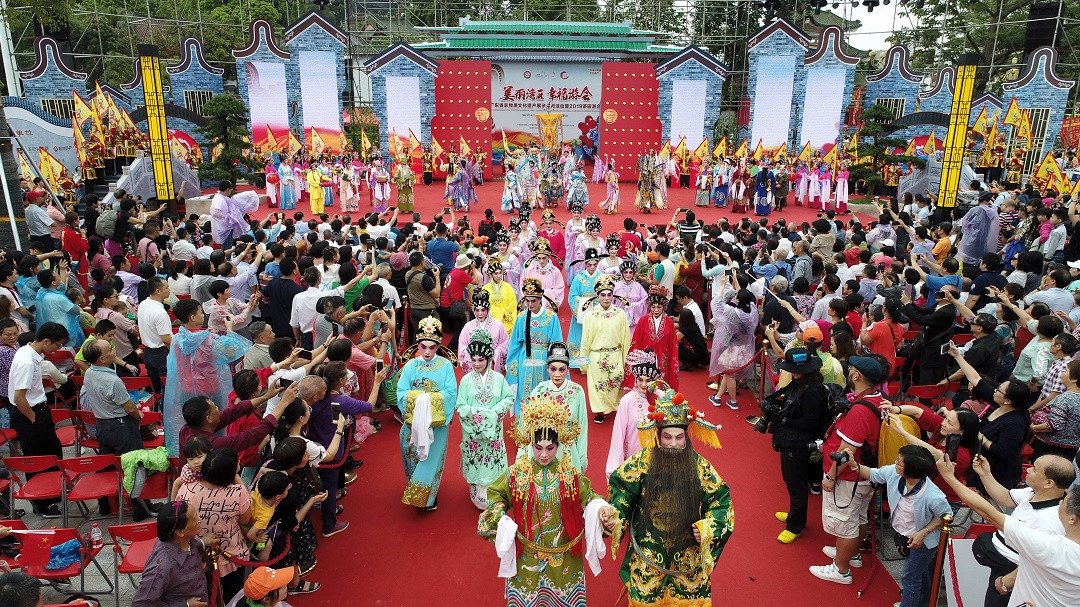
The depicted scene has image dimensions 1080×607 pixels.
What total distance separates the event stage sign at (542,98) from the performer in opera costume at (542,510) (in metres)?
25.1

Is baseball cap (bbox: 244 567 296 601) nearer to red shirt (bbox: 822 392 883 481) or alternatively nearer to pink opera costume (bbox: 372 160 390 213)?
red shirt (bbox: 822 392 883 481)

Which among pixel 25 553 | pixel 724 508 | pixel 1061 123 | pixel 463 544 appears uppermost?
pixel 1061 123

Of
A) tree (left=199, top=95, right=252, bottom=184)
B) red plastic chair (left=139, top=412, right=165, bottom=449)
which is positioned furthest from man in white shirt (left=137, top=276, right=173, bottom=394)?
tree (left=199, top=95, right=252, bottom=184)

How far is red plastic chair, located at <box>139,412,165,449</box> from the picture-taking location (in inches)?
221

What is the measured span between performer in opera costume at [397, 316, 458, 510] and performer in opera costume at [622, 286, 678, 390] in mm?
2042

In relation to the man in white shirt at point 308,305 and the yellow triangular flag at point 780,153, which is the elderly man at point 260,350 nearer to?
the man in white shirt at point 308,305

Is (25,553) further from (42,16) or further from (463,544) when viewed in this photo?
(42,16)

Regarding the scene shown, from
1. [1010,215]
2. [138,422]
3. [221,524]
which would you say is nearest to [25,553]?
[221,524]

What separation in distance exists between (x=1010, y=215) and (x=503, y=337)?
946 centimetres

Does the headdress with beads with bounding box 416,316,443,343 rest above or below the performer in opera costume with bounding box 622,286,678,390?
above

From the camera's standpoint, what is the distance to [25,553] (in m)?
3.97

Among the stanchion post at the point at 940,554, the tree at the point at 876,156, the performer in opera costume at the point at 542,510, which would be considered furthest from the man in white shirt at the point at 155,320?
the tree at the point at 876,156

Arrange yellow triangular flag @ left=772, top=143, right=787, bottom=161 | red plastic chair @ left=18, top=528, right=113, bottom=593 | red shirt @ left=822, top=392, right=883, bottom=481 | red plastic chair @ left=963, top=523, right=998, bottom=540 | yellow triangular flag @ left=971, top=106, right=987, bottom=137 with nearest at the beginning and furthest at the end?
red plastic chair @ left=18, top=528, right=113, bottom=593 < red plastic chair @ left=963, top=523, right=998, bottom=540 < red shirt @ left=822, top=392, right=883, bottom=481 < yellow triangular flag @ left=971, top=106, right=987, bottom=137 < yellow triangular flag @ left=772, top=143, right=787, bottom=161

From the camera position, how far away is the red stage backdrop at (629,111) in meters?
24.5
